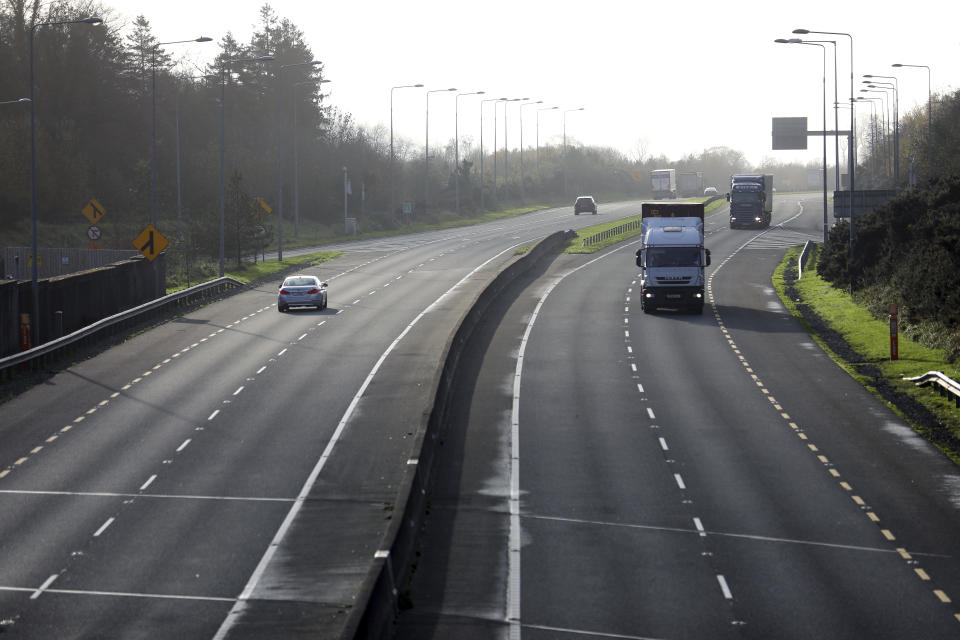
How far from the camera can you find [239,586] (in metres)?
16.4

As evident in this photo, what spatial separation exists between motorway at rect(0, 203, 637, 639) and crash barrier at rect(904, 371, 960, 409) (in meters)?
13.0

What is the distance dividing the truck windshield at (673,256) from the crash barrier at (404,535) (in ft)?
44.5

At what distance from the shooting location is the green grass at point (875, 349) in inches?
1158

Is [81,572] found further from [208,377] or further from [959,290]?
[959,290]

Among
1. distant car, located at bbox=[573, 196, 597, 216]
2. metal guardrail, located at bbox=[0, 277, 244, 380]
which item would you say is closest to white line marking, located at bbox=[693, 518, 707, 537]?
metal guardrail, located at bbox=[0, 277, 244, 380]

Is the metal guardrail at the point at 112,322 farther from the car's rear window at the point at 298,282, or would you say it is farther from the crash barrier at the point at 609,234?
the crash barrier at the point at 609,234

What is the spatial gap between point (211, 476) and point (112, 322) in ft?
61.9

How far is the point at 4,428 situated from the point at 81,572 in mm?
11090

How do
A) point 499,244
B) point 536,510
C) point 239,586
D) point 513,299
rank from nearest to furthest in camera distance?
point 239,586 → point 536,510 → point 513,299 → point 499,244

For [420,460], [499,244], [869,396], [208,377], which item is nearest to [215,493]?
[420,460]

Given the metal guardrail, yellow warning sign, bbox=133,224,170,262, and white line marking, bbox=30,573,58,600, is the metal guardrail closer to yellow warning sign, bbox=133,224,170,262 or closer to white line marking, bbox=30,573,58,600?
yellow warning sign, bbox=133,224,170,262

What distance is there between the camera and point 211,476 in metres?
22.7

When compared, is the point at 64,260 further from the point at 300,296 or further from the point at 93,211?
the point at 300,296

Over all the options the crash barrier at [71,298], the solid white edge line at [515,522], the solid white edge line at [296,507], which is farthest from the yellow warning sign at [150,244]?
the solid white edge line at [515,522]
